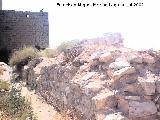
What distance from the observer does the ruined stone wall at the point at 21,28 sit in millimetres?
25609

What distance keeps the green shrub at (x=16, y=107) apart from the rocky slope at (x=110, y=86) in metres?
1.03

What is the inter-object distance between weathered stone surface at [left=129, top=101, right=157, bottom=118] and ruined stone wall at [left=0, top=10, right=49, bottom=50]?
1875cm

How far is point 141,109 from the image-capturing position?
7.61m

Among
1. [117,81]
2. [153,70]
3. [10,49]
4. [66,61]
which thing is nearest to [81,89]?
[117,81]

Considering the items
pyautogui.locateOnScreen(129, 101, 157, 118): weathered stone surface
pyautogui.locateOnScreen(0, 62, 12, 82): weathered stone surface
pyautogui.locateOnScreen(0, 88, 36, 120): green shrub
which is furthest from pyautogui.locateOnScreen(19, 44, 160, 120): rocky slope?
pyautogui.locateOnScreen(0, 62, 12, 82): weathered stone surface

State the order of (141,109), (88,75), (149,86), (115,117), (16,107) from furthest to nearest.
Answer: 1. (16,107)
2. (88,75)
3. (149,86)
4. (141,109)
5. (115,117)

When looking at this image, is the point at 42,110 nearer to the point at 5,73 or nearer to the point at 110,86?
the point at 110,86

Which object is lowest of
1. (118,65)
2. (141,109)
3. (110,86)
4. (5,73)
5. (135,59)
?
(5,73)

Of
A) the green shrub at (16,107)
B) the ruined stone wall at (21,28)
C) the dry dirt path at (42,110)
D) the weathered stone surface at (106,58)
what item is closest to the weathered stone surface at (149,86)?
the weathered stone surface at (106,58)

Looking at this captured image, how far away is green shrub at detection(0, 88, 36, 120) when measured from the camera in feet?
32.4

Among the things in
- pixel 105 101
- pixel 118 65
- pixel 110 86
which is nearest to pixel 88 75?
pixel 118 65

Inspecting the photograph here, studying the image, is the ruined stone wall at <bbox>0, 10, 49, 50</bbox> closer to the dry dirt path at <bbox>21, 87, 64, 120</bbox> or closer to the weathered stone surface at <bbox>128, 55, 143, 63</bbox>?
the dry dirt path at <bbox>21, 87, 64, 120</bbox>

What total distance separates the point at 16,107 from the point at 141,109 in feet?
14.6

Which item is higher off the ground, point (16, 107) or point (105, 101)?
point (105, 101)
